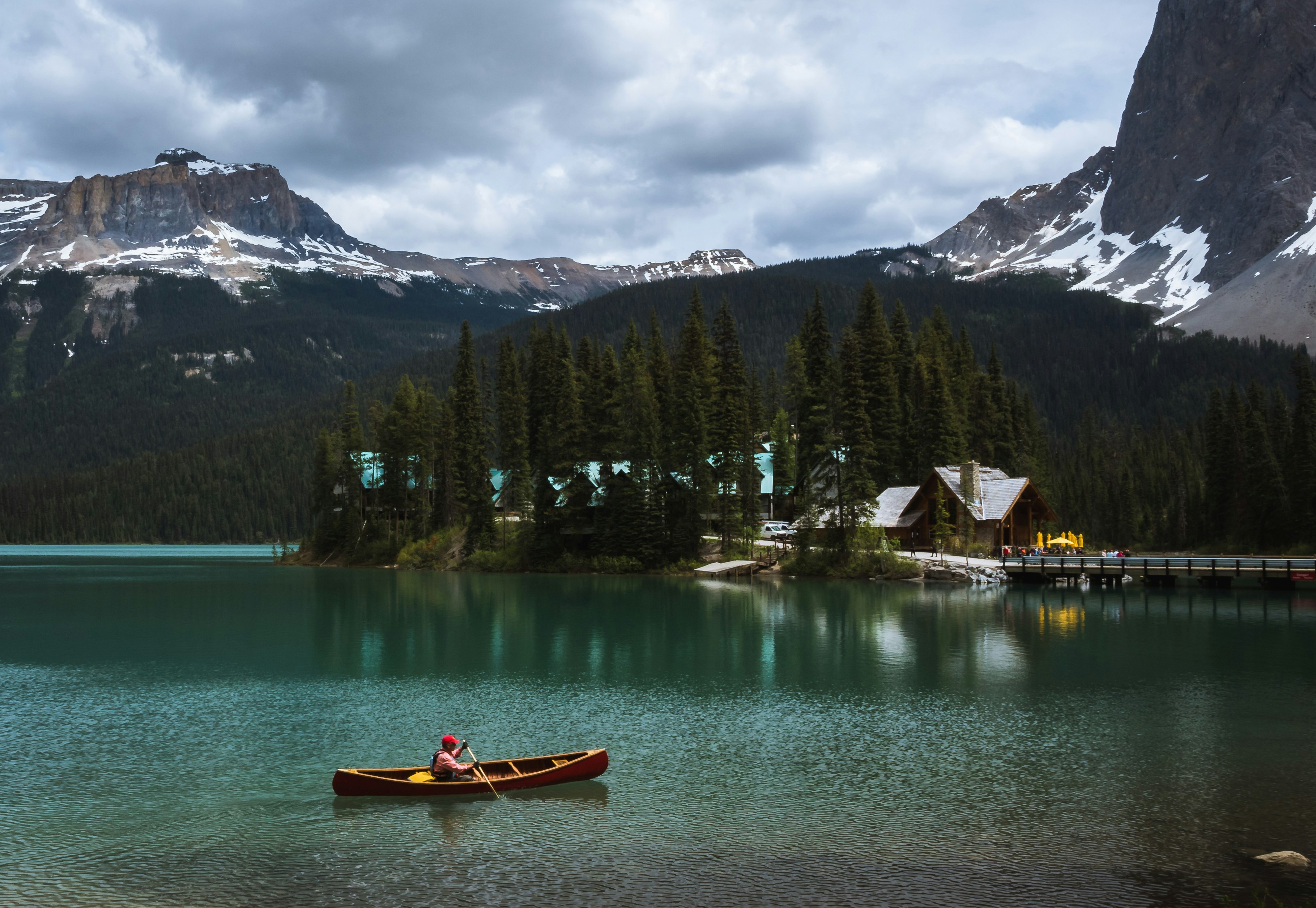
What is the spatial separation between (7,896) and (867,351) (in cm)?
8691

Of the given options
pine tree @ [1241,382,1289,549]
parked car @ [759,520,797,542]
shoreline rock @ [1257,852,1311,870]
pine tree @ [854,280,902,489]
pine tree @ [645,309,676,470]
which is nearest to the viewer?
shoreline rock @ [1257,852,1311,870]

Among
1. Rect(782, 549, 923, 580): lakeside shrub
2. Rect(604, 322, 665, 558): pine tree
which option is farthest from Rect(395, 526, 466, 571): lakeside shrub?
Rect(782, 549, 923, 580): lakeside shrub

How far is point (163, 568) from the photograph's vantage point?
371ft

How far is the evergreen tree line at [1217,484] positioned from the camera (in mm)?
95250

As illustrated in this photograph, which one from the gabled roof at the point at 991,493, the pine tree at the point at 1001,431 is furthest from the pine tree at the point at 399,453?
the pine tree at the point at 1001,431

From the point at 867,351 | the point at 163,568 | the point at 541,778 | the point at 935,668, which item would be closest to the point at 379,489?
the point at 163,568

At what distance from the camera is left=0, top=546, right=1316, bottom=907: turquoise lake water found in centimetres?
1678

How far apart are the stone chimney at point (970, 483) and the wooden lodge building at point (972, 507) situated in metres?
0.03

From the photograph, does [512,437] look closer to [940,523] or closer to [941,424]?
[941,424]

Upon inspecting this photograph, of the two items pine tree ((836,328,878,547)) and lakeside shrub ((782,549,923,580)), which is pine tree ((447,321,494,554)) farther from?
pine tree ((836,328,878,547))

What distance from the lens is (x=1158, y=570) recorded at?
78.9 m

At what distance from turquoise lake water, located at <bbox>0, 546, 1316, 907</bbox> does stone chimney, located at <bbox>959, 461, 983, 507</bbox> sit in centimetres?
3546

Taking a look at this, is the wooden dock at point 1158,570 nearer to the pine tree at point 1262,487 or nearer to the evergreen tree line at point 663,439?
the evergreen tree line at point 663,439

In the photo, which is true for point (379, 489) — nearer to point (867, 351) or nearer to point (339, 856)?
point (867, 351)
